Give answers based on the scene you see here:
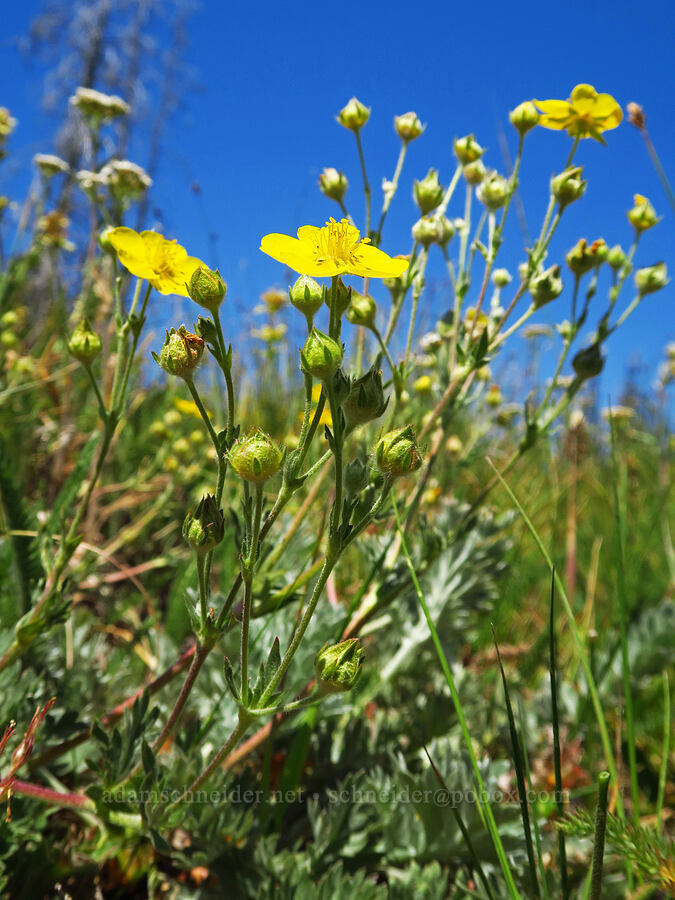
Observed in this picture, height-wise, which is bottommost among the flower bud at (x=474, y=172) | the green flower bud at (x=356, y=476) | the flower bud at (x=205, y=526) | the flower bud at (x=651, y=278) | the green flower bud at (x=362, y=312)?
the flower bud at (x=205, y=526)

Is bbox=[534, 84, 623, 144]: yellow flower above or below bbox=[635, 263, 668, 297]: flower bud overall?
above

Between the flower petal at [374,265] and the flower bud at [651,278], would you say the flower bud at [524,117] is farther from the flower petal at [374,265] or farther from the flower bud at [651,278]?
the flower petal at [374,265]

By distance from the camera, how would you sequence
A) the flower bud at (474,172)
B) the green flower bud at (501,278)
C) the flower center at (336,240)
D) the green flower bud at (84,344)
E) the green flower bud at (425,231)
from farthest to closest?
the green flower bud at (501,278), the flower bud at (474,172), the green flower bud at (425,231), the green flower bud at (84,344), the flower center at (336,240)

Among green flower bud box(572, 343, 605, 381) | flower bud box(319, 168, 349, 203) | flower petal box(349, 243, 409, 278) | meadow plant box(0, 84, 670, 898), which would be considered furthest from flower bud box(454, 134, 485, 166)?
flower petal box(349, 243, 409, 278)

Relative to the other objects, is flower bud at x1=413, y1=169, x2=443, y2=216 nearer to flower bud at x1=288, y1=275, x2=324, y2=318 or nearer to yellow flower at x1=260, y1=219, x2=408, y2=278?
yellow flower at x1=260, y1=219, x2=408, y2=278

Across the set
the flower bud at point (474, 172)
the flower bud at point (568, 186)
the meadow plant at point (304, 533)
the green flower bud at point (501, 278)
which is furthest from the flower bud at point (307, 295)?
the green flower bud at point (501, 278)

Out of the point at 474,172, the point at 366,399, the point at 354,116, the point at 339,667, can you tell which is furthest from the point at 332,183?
the point at 339,667

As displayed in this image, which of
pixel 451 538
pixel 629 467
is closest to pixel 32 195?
pixel 451 538
